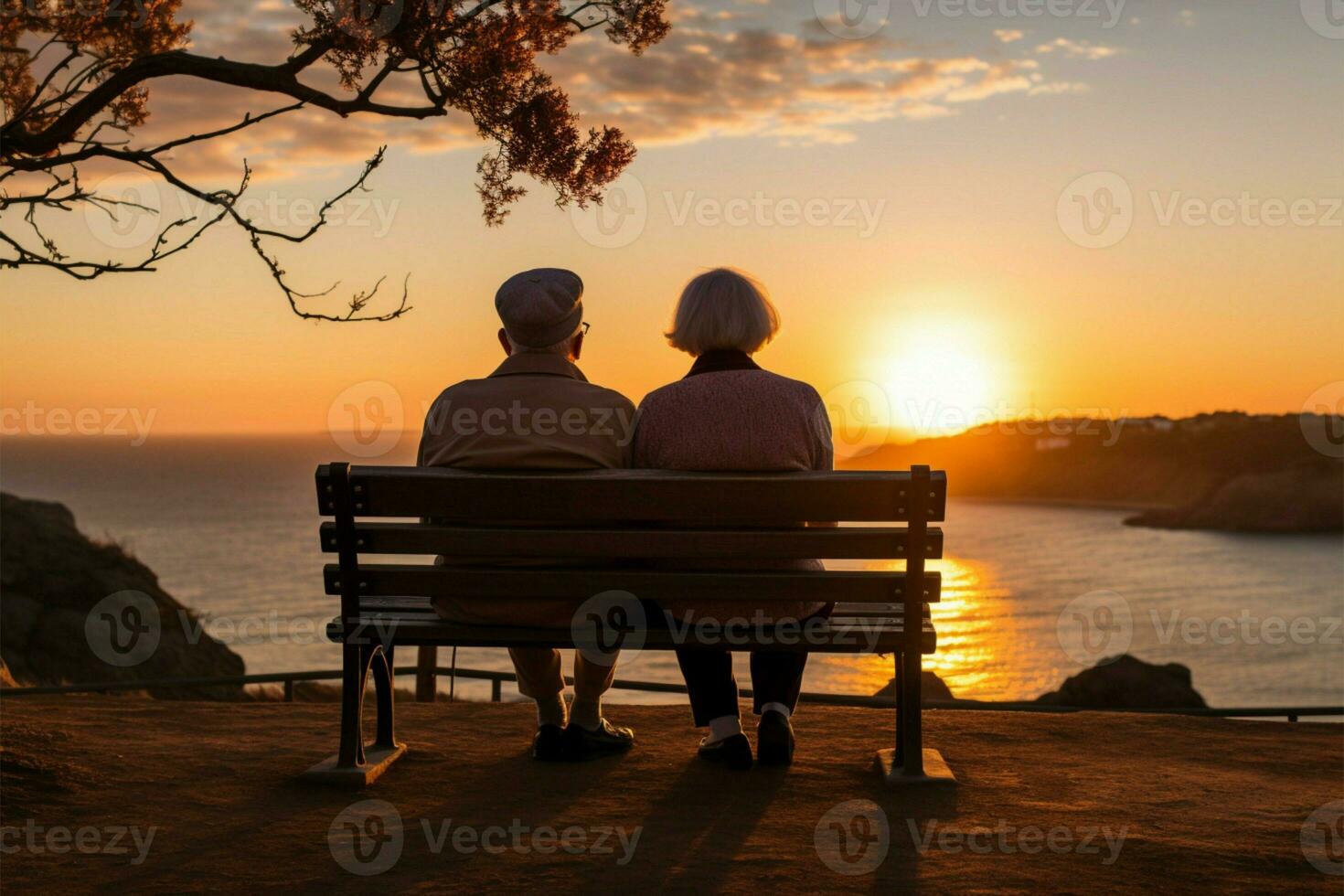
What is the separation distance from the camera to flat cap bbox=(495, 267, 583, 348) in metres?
4.65

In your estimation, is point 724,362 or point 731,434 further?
point 724,362

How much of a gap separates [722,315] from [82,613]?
2009 cm

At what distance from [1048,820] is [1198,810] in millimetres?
625

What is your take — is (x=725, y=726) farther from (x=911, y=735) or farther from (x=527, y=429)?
(x=527, y=429)

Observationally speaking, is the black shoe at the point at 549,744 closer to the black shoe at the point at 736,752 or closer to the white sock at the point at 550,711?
the white sock at the point at 550,711

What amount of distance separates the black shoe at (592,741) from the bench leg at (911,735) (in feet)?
3.43

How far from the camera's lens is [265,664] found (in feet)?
164

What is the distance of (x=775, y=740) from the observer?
478 centimetres

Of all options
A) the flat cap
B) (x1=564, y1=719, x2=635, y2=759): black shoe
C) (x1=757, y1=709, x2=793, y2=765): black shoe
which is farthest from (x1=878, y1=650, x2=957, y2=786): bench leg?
A: the flat cap

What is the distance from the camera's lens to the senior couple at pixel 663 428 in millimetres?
4508

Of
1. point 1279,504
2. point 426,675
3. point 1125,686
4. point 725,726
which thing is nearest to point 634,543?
point 725,726

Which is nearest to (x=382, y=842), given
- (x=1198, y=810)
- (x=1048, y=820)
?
(x=1048, y=820)

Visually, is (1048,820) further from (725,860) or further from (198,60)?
(198,60)

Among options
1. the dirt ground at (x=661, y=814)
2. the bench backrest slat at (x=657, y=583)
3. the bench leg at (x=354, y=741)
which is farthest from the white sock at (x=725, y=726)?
the bench leg at (x=354, y=741)
